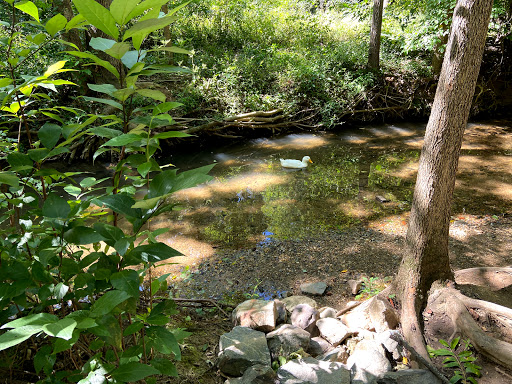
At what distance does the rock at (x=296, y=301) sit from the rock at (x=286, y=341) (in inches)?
20.9

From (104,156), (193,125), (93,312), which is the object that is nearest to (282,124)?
(193,125)

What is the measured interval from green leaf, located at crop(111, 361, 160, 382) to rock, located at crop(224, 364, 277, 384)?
1409 millimetres

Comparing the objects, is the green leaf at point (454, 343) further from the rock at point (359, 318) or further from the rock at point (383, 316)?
the rock at point (359, 318)

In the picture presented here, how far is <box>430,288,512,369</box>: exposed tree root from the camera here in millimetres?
2424

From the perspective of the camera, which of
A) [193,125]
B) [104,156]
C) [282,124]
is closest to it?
[104,156]

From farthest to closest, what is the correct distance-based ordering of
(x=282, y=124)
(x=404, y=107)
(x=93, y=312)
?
(x=404, y=107) → (x=282, y=124) → (x=93, y=312)

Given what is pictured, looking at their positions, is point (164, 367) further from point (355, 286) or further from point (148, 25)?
point (355, 286)

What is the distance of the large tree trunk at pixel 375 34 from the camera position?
9.75m

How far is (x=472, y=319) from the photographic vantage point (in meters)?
2.69

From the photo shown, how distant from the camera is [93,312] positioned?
2.92 ft

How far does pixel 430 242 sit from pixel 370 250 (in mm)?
1519

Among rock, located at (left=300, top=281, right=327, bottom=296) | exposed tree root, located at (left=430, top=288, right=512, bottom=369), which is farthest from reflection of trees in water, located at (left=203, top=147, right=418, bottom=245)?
exposed tree root, located at (left=430, top=288, right=512, bottom=369)

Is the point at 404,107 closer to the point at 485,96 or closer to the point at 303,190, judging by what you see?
the point at 485,96

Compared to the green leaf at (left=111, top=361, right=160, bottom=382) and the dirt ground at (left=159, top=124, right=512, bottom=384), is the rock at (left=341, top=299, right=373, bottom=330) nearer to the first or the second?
the dirt ground at (left=159, top=124, right=512, bottom=384)
